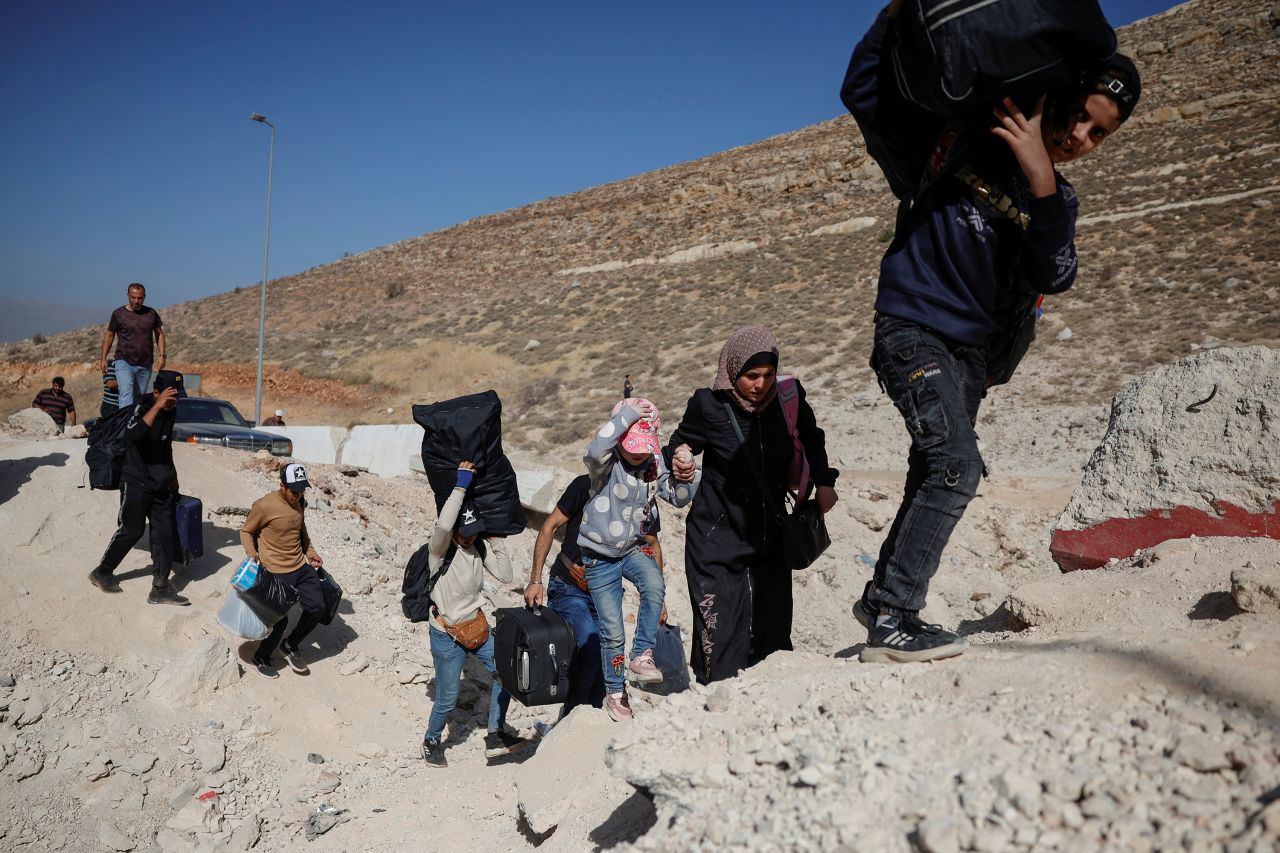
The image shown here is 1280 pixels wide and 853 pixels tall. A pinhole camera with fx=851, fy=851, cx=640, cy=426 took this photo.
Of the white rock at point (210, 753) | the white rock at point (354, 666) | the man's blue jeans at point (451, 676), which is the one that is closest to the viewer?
the man's blue jeans at point (451, 676)

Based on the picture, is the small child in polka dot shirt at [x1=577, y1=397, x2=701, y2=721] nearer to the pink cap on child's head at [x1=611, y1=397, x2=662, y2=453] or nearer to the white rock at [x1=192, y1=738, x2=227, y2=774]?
the pink cap on child's head at [x1=611, y1=397, x2=662, y2=453]

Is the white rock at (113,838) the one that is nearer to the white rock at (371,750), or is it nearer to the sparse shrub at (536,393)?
the white rock at (371,750)

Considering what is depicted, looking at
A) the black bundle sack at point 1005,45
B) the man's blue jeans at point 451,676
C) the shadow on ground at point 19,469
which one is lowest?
the man's blue jeans at point 451,676

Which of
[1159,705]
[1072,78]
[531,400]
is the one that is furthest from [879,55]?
[531,400]

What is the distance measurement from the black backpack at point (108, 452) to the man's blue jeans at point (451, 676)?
338 cm

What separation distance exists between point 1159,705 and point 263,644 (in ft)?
21.9

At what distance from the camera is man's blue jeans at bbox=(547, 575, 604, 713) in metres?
5.07

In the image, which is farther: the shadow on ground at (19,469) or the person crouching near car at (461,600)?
the shadow on ground at (19,469)

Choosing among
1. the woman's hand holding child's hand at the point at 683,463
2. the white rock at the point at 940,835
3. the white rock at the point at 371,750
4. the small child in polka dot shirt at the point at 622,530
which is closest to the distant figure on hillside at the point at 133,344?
the white rock at the point at 371,750

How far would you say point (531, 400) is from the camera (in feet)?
78.9

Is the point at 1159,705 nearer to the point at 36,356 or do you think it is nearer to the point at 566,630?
the point at 566,630

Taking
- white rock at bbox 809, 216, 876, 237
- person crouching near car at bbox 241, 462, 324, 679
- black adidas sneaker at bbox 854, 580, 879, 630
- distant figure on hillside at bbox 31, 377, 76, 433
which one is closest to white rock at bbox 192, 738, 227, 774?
person crouching near car at bbox 241, 462, 324, 679

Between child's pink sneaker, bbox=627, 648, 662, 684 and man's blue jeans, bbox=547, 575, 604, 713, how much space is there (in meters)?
0.54

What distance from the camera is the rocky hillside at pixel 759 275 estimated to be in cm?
1923
